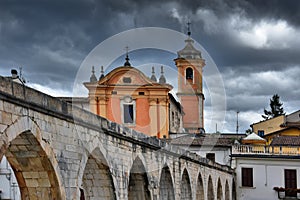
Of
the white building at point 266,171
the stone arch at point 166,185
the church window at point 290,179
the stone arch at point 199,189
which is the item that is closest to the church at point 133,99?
the white building at point 266,171

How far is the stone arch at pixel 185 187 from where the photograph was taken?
22.0 metres

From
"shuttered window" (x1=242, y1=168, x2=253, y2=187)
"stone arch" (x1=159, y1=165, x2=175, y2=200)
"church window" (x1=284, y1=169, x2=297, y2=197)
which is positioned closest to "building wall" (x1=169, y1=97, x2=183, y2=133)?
"shuttered window" (x1=242, y1=168, x2=253, y2=187)

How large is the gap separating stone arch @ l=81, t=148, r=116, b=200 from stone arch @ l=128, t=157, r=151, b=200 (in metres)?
Result: 2.86

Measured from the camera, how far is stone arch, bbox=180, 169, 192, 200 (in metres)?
22.0

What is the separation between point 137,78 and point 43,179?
29947 millimetres

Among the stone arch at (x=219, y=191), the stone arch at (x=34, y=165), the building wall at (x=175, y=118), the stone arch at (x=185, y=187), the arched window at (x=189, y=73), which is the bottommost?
the stone arch at (x=219, y=191)

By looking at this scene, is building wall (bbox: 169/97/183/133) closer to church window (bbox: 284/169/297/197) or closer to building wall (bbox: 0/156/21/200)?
church window (bbox: 284/169/297/197)

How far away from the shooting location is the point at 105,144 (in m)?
12.9

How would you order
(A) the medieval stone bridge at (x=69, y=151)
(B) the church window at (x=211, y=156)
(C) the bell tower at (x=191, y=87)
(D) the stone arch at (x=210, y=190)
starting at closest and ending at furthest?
(A) the medieval stone bridge at (x=69, y=151) → (D) the stone arch at (x=210, y=190) → (B) the church window at (x=211, y=156) → (C) the bell tower at (x=191, y=87)

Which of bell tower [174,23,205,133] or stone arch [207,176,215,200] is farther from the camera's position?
bell tower [174,23,205,133]

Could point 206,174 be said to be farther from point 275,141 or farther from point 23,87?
point 23,87

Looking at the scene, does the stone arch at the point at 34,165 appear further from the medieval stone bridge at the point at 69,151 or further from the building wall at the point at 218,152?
the building wall at the point at 218,152

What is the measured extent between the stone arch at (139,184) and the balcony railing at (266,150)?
20.0 m

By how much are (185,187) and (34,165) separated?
529 inches
